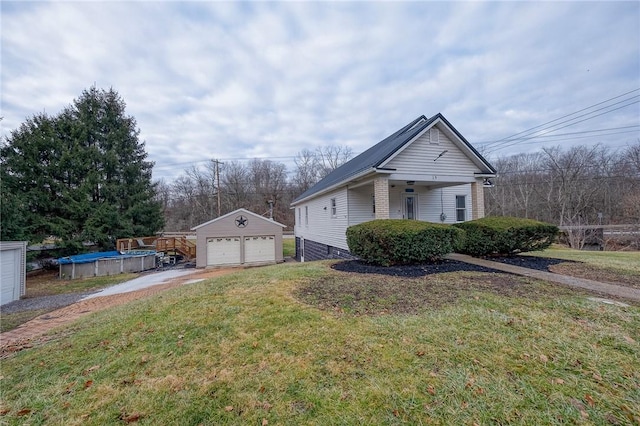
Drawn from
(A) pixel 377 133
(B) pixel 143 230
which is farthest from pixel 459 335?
(A) pixel 377 133

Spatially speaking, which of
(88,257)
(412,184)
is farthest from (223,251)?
(412,184)

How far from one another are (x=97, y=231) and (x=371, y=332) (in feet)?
70.2

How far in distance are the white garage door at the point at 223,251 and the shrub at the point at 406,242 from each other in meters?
12.2

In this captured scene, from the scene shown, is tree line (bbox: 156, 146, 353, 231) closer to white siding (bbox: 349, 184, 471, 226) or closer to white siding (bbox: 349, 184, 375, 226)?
white siding (bbox: 349, 184, 471, 226)

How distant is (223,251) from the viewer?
696 inches

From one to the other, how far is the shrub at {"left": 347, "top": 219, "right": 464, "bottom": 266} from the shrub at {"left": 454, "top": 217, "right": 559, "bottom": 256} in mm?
1340

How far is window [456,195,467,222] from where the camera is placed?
1320cm

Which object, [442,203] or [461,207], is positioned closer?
[442,203]

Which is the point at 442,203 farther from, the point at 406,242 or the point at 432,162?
the point at 406,242

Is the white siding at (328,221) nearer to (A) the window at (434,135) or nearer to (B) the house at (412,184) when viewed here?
(B) the house at (412,184)

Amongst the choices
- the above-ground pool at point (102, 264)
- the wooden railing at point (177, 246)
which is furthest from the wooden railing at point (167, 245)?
the above-ground pool at point (102, 264)

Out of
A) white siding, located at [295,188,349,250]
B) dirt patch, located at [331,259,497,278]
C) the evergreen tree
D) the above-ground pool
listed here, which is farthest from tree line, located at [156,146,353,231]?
dirt patch, located at [331,259,497,278]

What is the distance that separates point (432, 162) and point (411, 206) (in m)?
2.76

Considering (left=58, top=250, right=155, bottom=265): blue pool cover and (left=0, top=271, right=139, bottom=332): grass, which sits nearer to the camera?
(left=0, top=271, right=139, bottom=332): grass
